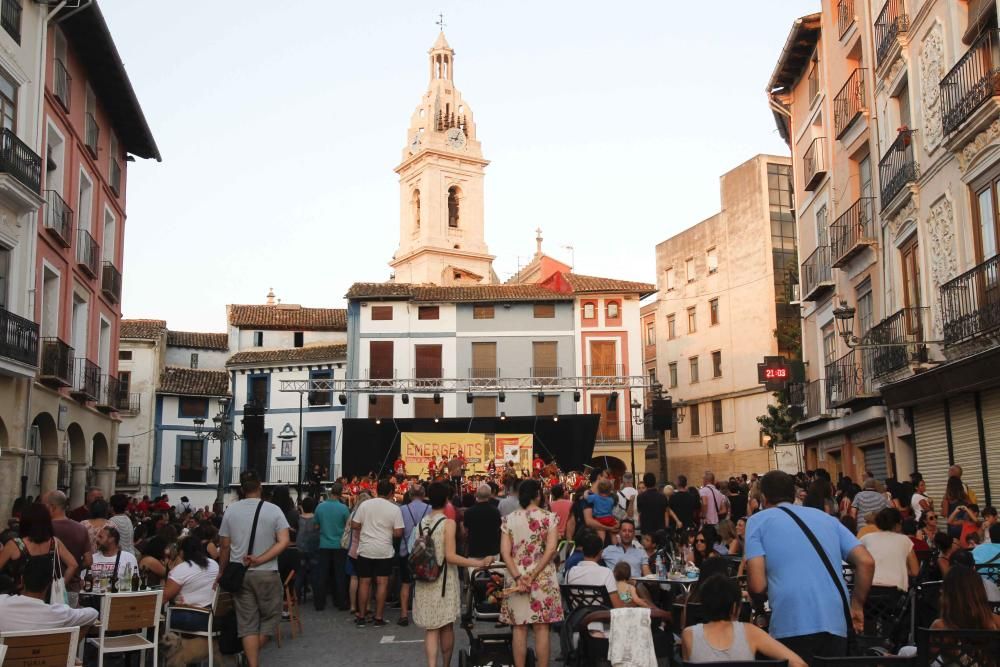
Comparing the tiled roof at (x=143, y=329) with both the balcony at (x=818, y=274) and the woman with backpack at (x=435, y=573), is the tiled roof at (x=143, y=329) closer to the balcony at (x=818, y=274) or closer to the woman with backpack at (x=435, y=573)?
the balcony at (x=818, y=274)

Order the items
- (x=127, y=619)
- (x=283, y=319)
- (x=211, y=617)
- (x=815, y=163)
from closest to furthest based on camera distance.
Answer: (x=127, y=619) → (x=211, y=617) → (x=815, y=163) → (x=283, y=319)

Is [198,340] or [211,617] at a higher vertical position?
[198,340]

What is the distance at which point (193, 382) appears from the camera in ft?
161

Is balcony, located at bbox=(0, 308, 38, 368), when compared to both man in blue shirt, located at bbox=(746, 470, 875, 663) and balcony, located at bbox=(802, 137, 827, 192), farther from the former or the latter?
balcony, located at bbox=(802, 137, 827, 192)

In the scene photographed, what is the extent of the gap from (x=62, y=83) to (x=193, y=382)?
94.7 ft

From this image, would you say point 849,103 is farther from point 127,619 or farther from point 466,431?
point 127,619

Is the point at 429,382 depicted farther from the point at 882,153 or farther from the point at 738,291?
the point at 882,153

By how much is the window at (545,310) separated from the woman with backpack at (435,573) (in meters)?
36.9

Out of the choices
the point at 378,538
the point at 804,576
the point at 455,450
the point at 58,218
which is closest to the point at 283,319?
the point at 455,450

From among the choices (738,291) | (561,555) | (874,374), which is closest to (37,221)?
(561,555)

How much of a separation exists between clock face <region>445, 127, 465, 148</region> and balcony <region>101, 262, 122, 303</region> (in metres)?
46.0

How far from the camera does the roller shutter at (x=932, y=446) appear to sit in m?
17.8

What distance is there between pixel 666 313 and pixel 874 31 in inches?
1135

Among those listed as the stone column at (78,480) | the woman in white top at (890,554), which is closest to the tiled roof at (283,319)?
the stone column at (78,480)
